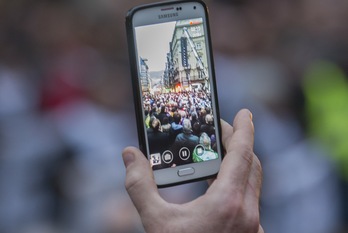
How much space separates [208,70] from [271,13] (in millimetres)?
758

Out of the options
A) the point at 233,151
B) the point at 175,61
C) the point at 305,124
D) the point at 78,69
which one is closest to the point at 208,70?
the point at 175,61

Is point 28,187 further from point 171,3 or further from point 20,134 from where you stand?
point 171,3

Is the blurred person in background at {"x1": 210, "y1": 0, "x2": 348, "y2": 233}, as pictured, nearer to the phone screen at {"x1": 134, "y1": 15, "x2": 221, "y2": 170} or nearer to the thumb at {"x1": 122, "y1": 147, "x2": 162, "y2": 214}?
the phone screen at {"x1": 134, "y1": 15, "x2": 221, "y2": 170}

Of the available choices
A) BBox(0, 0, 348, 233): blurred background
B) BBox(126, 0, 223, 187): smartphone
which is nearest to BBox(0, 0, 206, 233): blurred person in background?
BBox(0, 0, 348, 233): blurred background

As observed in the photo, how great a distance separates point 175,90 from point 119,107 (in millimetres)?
535

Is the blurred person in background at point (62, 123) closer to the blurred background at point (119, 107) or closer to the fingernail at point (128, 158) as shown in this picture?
the blurred background at point (119, 107)

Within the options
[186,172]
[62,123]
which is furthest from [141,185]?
[62,123]

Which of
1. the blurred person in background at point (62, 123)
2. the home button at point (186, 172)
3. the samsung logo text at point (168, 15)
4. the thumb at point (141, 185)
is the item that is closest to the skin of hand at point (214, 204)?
the thumb at point (141, 185)

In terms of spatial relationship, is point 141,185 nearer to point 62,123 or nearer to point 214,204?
point 214,204

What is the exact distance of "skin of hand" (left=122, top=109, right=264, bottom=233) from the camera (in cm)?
48

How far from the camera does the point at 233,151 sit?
1.72 ft

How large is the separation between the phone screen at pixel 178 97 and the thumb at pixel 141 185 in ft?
0.51

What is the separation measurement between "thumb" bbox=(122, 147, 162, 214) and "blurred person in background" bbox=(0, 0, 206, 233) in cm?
70

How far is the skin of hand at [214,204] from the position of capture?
48 centimetres
